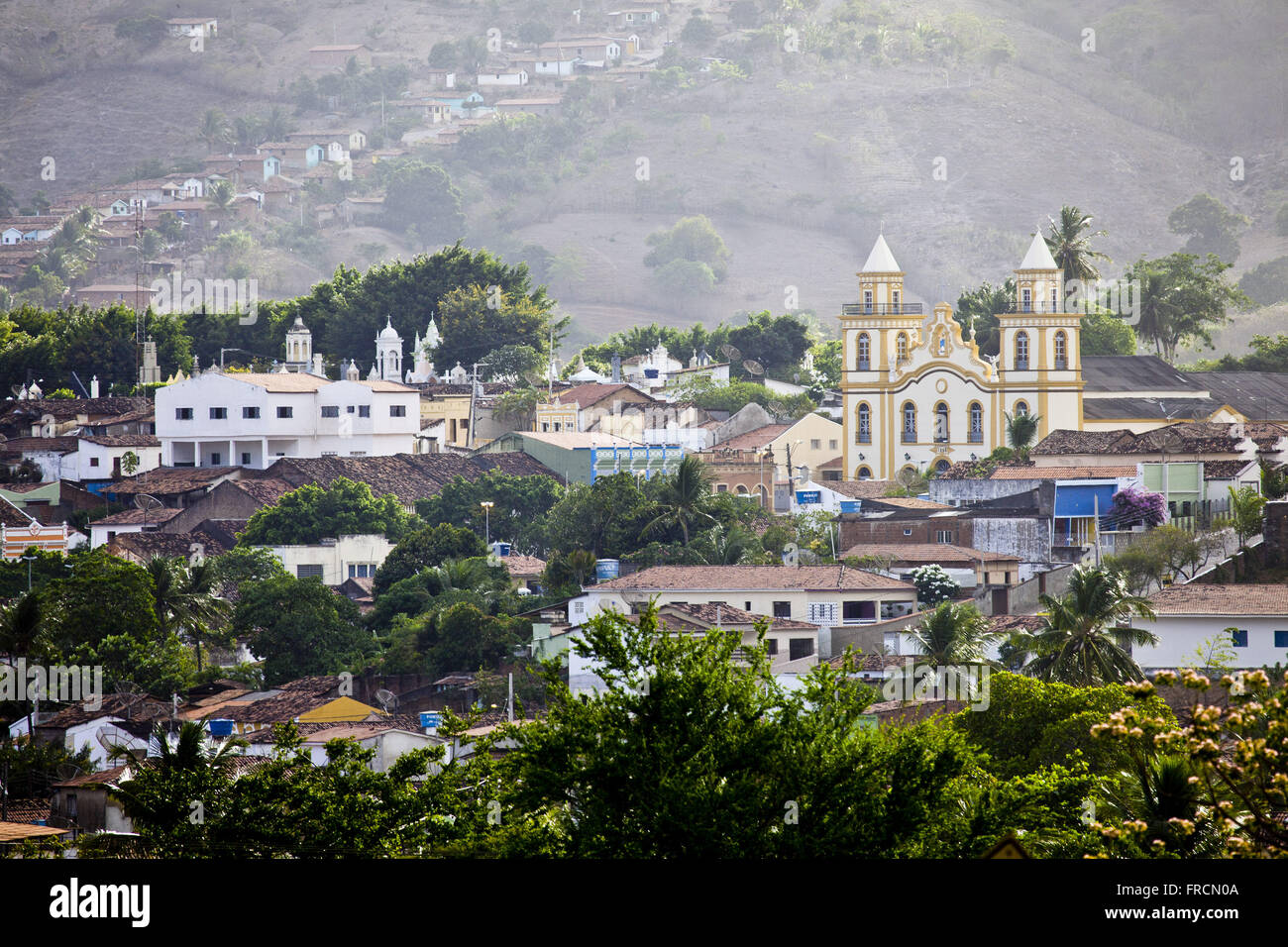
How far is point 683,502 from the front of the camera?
6694 centimetres

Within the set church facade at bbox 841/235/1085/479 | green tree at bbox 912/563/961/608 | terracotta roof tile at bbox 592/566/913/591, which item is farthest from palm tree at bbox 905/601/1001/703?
church facade at bbox 841/235/1085/479

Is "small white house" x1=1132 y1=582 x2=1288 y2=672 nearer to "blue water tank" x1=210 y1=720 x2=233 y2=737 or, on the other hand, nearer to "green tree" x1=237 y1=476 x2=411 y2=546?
"blue water tank" x1=210 y1=720 x2=233 y2=737

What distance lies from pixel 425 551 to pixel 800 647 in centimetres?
1791

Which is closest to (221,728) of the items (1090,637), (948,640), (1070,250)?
(948,640)

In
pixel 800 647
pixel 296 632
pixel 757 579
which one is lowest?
pixel 800 647

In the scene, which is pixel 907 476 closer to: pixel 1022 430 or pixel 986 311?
pixel 1022 430

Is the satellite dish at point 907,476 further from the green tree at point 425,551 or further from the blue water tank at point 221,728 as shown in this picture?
the blue water tank at point 221,728

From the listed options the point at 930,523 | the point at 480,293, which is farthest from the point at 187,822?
the point at 480,293

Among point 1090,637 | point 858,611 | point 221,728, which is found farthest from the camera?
point 858,611

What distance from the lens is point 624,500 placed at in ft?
223

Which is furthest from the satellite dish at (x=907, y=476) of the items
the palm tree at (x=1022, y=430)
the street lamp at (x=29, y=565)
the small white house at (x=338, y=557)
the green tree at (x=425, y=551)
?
the street lamp at (x=29, y=565)

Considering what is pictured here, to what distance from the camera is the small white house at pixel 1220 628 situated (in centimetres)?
4591

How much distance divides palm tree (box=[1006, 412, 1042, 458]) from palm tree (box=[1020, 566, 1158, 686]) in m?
35.3

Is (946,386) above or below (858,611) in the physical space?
above
